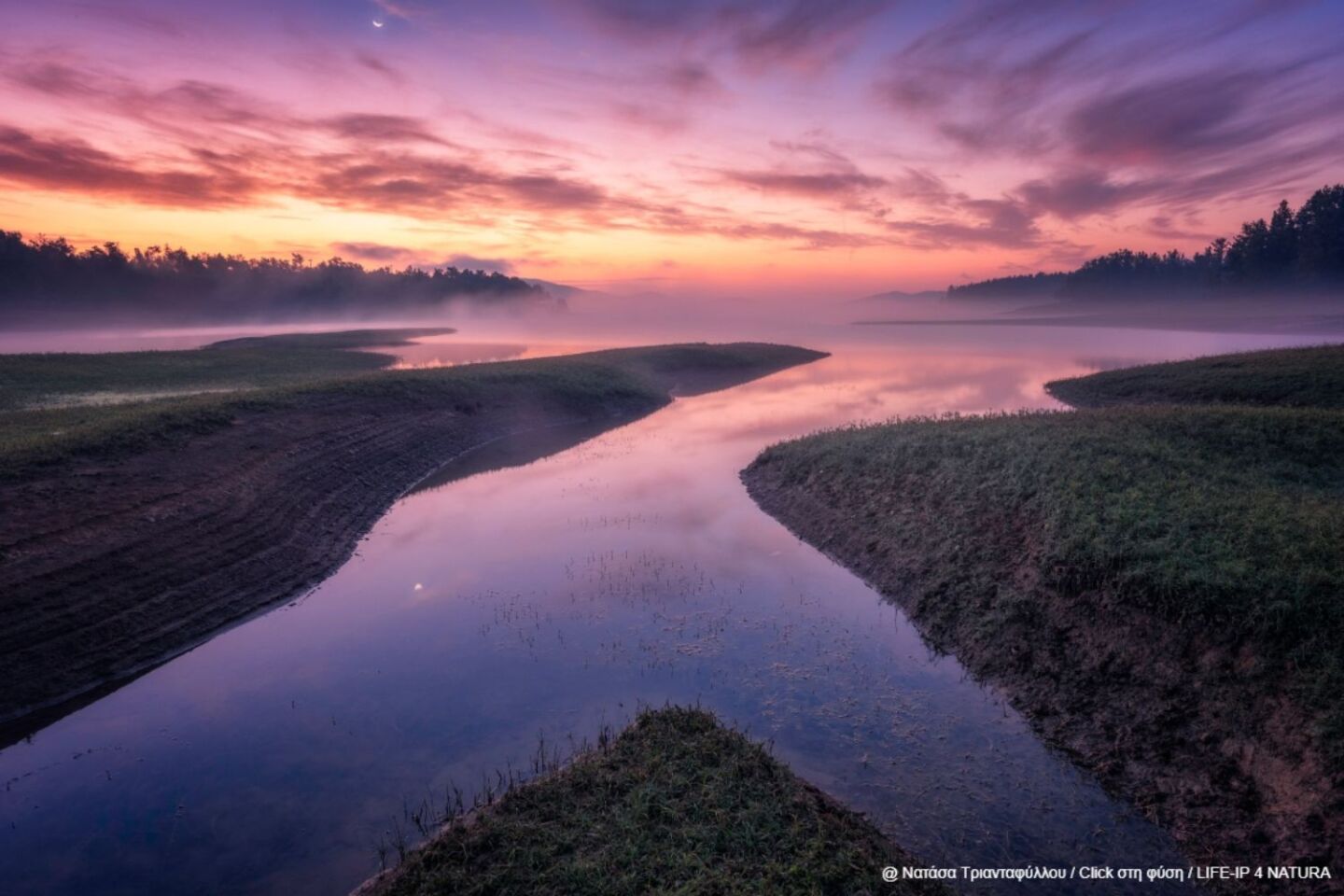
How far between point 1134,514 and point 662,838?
13964 millimetres

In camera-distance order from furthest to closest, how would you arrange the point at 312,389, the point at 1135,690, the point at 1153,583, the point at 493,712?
the point at 312,389, the point at 493,712, the point at 1153,583, the point at 1135,690

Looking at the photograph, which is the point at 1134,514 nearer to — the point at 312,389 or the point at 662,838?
the point at 662,838

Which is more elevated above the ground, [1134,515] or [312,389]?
[312,389]

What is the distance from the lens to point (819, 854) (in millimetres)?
8867

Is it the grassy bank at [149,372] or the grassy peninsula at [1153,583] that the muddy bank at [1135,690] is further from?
the grassy bank at [149,372]

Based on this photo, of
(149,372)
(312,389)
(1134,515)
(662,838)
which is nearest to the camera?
(662,838)

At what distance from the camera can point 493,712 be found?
1398 cm

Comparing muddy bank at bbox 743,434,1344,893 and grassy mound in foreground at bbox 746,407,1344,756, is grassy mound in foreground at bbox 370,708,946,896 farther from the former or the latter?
grassy mound in foreground at bbox 746,407,1344,756

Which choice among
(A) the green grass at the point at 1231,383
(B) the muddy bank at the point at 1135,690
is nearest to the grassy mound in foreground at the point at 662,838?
(B) the muddy bank at the point at 1135,690

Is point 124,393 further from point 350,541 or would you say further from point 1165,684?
point 1165,684

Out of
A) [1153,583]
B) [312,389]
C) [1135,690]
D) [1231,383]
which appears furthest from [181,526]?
[1231,383]

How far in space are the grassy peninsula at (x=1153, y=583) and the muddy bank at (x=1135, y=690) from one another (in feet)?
0.11

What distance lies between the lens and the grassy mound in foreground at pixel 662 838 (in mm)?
8312

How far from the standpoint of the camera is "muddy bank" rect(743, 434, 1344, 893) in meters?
9.42
